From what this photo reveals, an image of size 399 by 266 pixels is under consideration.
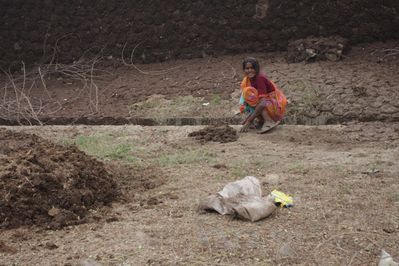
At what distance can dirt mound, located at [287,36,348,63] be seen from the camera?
28.2 feet

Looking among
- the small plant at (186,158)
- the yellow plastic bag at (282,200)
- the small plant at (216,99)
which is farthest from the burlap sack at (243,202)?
the small plant at (216,99)

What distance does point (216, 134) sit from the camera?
6355mm

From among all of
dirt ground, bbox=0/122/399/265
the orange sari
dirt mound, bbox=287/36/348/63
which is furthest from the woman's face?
dirt mound, bbox=287/36/348/63

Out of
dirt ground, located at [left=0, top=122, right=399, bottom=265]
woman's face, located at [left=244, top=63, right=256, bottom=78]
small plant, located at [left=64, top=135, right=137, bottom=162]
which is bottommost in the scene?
small plant, located at [left=64, top=135, right=137, bottom=162]

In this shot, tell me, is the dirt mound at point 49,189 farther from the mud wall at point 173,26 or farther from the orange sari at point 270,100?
the mud wall at point 173,26

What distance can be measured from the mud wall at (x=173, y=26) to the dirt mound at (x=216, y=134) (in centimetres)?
330

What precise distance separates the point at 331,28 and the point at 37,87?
485 centimetres

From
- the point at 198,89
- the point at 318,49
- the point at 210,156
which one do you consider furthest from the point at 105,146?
the point at 318,49

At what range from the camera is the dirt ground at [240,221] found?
11.4 ft

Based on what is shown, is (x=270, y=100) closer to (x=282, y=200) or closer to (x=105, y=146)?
(x=105, y=146)

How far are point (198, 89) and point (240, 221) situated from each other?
4663 millimetres

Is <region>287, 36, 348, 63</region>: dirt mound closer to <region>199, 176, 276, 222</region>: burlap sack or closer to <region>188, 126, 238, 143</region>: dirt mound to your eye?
<region>188, 126, 238, 143</region>: dirt mound

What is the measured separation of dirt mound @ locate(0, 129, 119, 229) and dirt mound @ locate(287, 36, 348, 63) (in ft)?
16.0

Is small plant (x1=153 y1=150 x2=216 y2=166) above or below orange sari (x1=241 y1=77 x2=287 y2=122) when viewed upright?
below
